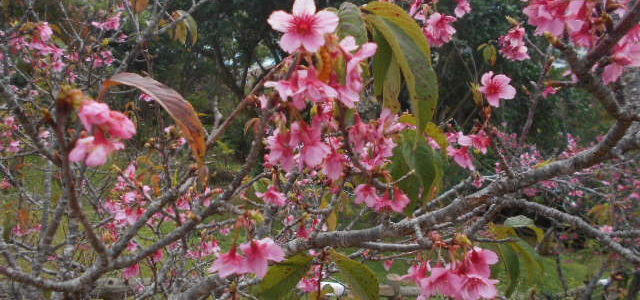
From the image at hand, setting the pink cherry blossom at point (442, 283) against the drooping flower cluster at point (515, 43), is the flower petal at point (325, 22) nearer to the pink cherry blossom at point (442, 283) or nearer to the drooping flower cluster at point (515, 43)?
the pink cherry blossom at point (442, 283)

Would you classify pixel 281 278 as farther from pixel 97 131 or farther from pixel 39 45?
pixel 39 45

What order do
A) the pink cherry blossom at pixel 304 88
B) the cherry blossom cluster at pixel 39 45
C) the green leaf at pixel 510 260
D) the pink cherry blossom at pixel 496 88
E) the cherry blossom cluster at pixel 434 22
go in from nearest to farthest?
the pink cherry blossom at pixel 304 88 < the green leaf at pixel 510 260 < the pink cherry blossom at pixel 496 88 < the cherry blossom cluster at pixel 434 22 < the cherry blossom cluster at pixel 39 45

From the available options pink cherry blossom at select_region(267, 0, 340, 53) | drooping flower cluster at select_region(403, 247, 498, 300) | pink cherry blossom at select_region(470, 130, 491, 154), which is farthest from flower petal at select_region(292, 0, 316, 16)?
pink cherry blossom at select_region(470, 130, 491, 154)

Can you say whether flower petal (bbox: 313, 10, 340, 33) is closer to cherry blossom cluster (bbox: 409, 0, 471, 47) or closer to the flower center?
the flower center

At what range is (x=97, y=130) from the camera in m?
0.72

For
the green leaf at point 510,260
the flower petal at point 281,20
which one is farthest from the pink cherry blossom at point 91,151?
the green leaf at point 510,260

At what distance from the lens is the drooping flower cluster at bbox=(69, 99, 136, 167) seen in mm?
682

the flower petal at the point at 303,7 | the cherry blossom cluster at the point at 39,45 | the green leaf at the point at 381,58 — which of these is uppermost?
the flower petal at the point at 303,7

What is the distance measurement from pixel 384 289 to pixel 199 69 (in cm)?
667

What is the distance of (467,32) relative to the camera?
7449mm

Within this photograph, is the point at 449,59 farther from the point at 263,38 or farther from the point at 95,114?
the point at 95,114

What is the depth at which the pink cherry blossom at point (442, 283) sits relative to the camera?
37.2 inches

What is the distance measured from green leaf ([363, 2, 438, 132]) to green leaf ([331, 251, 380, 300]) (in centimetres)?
45

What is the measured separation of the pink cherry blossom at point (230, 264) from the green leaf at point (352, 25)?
1.62 feet
